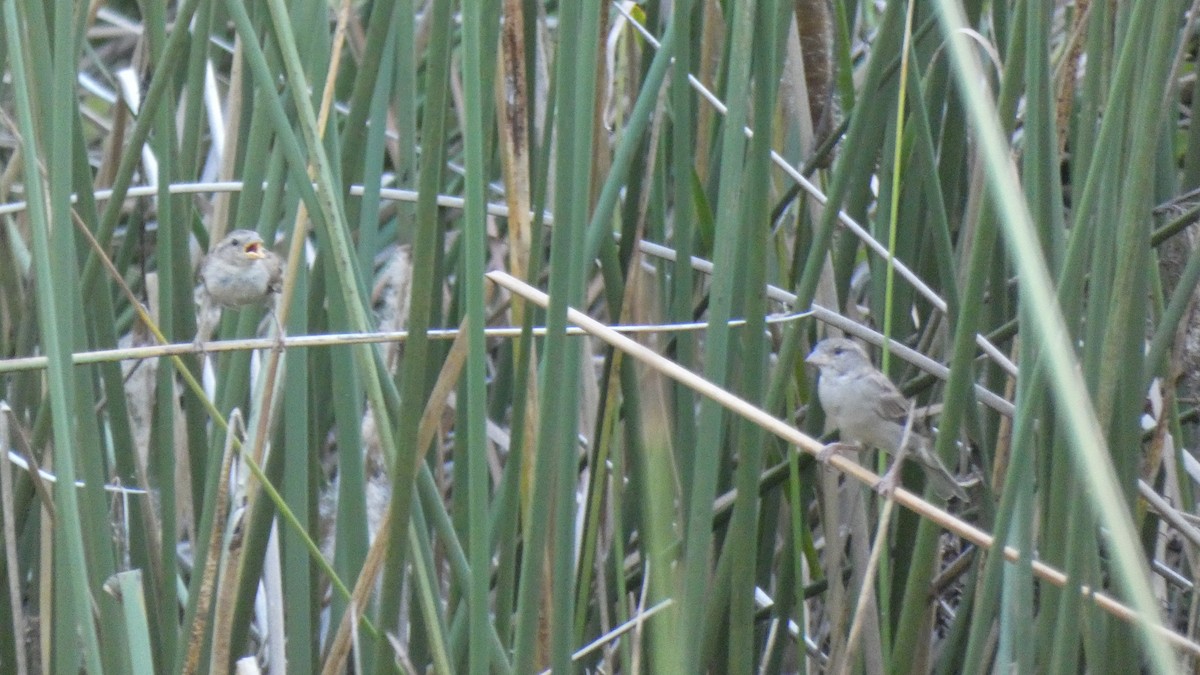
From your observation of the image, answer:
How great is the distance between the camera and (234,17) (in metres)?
1.69

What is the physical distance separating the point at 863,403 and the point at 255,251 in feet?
3.73

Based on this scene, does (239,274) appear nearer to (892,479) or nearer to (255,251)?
(255,251)

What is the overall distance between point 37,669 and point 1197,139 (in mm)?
2563

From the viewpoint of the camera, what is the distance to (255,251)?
2398 mm

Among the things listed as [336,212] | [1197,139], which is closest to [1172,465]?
→ [1197,139]

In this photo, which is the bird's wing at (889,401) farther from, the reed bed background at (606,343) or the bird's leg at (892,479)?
the bird's leg at (892,479)

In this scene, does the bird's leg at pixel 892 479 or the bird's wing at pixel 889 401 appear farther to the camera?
the bird's wing at pixel 889 401

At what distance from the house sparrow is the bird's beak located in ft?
3.44

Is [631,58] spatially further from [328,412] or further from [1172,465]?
Answer: [1172,465]

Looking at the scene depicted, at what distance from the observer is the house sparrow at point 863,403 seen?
227cm

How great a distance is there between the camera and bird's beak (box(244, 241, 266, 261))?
228cm

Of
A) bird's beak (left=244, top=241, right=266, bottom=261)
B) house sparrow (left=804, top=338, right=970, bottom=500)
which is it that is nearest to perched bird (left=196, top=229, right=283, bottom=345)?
bird's beak (left=244, top=241, right=266, bottom=261)

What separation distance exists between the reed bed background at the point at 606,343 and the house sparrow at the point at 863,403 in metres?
0.09

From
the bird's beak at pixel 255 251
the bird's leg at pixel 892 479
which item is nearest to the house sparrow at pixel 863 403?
the bird's leg at pixel 892 479
